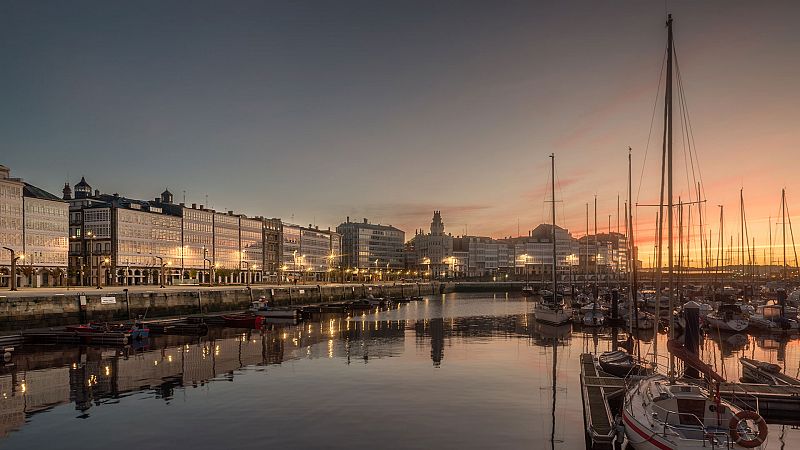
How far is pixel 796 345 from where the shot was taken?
61.6 m

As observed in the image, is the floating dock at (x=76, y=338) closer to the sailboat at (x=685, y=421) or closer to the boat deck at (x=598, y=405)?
the boat deck at (x=598, y=405)

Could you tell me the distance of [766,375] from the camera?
37750mm

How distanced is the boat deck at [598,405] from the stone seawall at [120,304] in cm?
6112

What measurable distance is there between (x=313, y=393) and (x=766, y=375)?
91.6 feet

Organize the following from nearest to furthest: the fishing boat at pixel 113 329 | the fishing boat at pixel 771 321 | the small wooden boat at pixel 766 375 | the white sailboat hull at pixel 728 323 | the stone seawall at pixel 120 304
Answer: the small wooden boat at pixel 766 375 < the fishing boat at pixel 113 329 < the stone seawall at pixel 120 304 < the white sailboat hull at pixel 728 323 < the fishing boat at pixel 771 321

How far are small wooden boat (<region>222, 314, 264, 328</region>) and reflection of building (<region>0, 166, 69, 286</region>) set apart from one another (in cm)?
5069

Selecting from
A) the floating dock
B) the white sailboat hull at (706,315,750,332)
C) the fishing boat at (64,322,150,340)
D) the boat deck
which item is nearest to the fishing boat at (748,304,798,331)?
the white sailboat hull at (706,315,750,332)

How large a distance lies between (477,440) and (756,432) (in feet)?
37.5

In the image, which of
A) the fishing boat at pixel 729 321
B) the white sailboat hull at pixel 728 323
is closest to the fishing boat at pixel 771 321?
the fishing boat at pixel 729 321

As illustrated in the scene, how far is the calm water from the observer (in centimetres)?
2892

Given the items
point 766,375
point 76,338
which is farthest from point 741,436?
point 76,338

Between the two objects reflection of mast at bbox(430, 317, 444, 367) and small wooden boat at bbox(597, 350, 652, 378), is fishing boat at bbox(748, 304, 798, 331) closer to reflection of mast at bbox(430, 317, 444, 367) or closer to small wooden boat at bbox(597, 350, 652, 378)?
reflection of mast at bbox(430, 317, 444, 367)

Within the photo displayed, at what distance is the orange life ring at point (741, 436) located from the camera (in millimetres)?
20781

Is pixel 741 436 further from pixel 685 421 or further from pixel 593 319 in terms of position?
pixel 593 319
